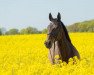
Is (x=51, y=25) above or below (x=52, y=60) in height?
above

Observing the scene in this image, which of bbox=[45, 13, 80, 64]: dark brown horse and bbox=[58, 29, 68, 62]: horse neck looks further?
bbox=[58, 29, 68, 62]: horse neck

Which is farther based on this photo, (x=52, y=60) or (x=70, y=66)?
(x=52, y=60)

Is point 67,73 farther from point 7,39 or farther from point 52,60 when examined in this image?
point 7,39

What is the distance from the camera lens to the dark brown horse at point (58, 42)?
39.9 feet

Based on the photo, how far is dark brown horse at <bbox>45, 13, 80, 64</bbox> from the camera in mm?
12164

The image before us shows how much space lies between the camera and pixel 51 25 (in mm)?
12195

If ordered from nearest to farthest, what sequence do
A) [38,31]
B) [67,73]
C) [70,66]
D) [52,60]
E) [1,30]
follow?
1. [67,73]
2. [70,66]
3. [52,60]
4. [1,30]
5. [38,31]

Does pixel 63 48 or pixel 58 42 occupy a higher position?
pixel 58 42

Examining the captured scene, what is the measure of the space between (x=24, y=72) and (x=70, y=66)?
1.34 metres

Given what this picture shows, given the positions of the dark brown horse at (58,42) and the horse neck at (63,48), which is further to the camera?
the horse neck at (63,48)

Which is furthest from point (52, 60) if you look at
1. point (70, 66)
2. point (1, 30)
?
point (1, 30)

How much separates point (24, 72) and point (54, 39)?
10.5 ft

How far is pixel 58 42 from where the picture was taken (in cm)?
1270

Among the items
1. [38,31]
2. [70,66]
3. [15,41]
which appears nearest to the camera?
[70,66]
